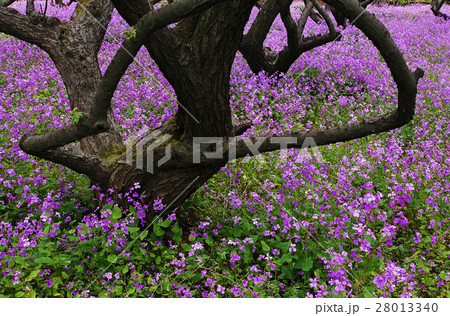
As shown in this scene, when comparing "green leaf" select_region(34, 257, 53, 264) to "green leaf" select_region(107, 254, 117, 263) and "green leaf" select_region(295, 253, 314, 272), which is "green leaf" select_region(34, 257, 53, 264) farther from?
"green leaf" select_region(295, 253, 314, 272)

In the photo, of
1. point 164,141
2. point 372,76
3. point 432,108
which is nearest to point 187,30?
point 164,141

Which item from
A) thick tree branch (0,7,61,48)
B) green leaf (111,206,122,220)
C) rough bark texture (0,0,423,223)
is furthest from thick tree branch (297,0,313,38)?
green leaf (111,206,122,220)

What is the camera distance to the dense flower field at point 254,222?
3.34m

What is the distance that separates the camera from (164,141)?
4000 mm

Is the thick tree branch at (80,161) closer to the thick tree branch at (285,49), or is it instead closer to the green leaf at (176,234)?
the green leaf at (176,234)

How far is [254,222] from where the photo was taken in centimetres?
367

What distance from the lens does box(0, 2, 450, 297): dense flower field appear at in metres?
3.34

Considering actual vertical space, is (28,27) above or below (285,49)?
below

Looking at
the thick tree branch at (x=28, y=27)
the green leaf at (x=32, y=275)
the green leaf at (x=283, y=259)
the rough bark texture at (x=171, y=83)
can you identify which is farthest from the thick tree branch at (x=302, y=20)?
the green leaf at (x=32, y=275)

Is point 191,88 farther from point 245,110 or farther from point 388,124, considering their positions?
point 245,110

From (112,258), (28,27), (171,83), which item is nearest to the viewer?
(112,258)

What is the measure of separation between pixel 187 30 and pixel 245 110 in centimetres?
411


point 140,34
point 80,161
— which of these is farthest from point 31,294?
point 140,34

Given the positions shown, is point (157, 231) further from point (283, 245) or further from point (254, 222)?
point (283, 245)
